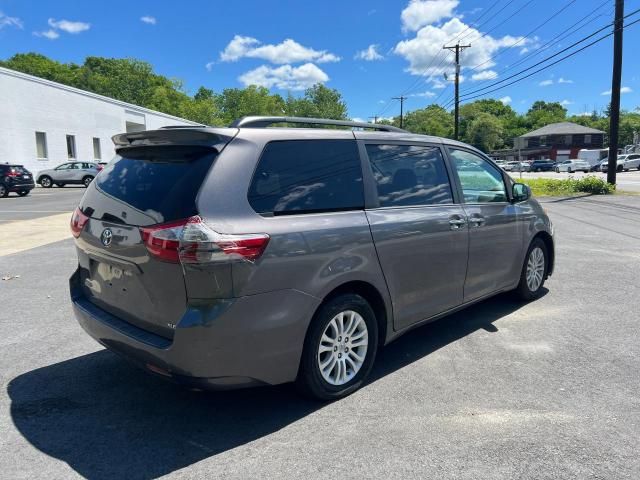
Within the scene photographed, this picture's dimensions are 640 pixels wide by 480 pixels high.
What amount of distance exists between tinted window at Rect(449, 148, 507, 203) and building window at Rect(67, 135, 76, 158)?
3583 centimetres

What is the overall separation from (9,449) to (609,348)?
4540mm

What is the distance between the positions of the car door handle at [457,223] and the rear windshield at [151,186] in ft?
7.15

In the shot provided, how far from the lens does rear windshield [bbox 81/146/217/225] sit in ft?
9.46

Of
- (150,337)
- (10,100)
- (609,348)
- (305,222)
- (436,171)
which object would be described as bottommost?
(609,348)

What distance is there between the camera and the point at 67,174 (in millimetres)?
29938

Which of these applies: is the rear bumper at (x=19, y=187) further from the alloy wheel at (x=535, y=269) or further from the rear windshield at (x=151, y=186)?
the alloy wheel at (x=535, y=269)

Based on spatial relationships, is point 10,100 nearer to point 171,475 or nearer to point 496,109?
point 171,475

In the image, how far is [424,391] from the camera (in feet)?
11.8

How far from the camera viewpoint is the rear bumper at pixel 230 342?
9.05 ft

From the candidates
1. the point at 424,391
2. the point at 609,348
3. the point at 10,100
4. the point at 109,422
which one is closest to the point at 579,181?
the point at 609,348

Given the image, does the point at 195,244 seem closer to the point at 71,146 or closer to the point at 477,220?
the point at 477,220

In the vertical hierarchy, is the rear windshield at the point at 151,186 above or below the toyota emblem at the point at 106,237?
above

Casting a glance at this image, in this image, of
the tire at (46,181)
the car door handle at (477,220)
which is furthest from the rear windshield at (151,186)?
the tire at (46,181)

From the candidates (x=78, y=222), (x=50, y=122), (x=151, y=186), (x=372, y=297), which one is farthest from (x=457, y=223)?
(x=50, y=122)
